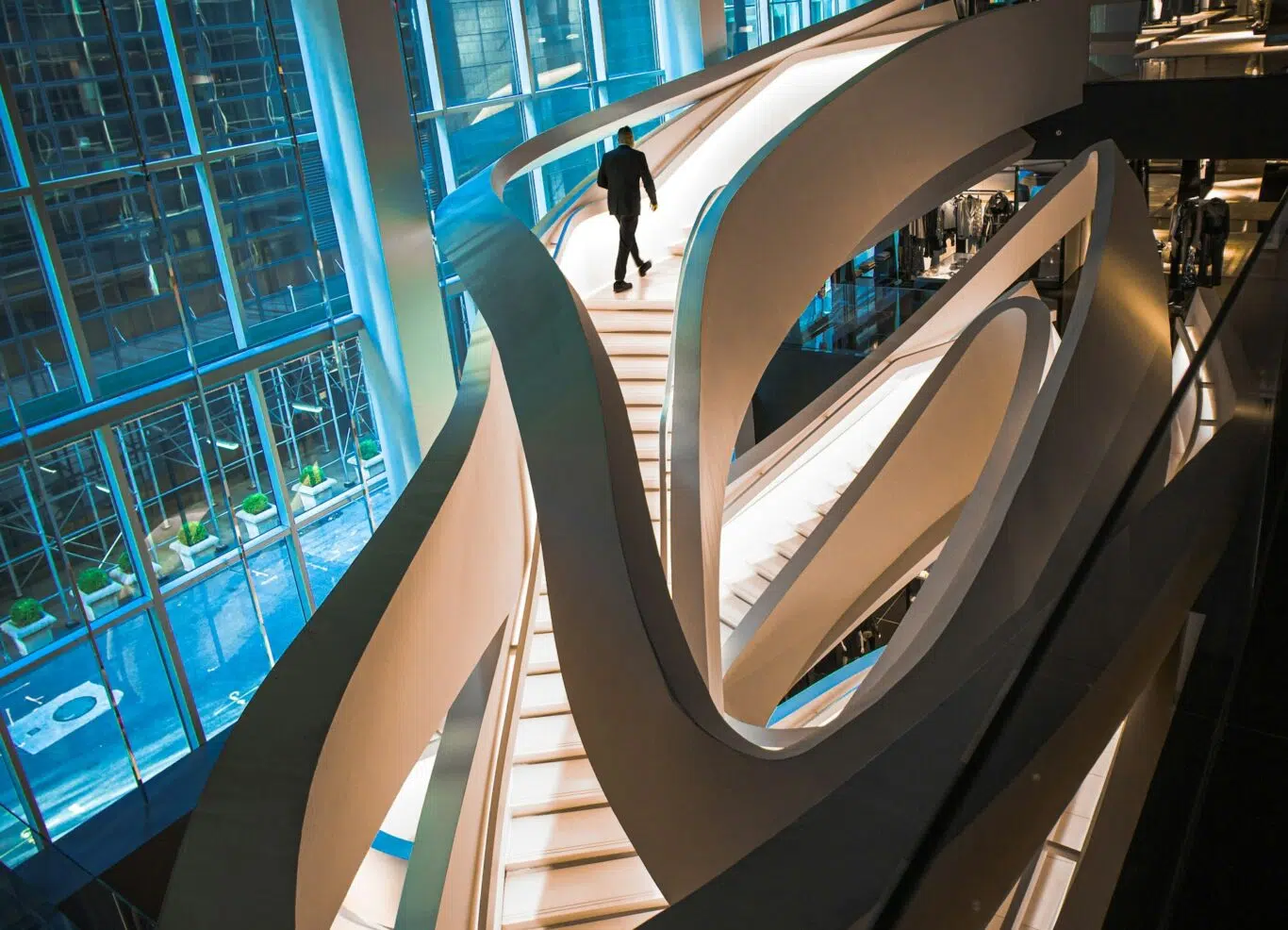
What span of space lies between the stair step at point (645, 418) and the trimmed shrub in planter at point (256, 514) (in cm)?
423

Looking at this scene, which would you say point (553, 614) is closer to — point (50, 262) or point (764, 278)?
point (764, 278)

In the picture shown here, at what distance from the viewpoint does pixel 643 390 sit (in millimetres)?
7895

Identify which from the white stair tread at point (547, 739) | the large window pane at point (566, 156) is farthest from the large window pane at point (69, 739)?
the large window pane at point (566, 156)

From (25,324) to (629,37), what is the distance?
28.6 ft

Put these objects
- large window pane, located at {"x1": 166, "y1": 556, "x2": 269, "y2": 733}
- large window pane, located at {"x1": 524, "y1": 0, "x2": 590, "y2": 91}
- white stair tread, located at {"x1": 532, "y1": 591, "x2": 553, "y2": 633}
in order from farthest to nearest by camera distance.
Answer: large window pane, located at {"x1": 524, "y1": 0, "x2": 590, "y2": 91}, large window pane, located at {"x1": 166, "y1": 556, "x2": 269, "y2": 733}, white stair tread, located at {"x1": 532, "y1": 591, "x2": 553, "y2": 633}

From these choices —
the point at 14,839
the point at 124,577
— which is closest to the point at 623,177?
the point at 124,577

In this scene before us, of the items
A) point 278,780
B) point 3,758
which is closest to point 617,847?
point 278,780

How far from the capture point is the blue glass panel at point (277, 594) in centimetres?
1037

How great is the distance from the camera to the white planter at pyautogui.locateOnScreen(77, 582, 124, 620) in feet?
28.5

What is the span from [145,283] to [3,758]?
387cm

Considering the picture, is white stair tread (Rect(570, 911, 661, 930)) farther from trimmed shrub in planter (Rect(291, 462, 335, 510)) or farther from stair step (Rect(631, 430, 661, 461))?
trimmed shrub in planter (Rect(291, 462, 335, 510))

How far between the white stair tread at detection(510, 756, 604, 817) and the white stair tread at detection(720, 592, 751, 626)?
345 cm

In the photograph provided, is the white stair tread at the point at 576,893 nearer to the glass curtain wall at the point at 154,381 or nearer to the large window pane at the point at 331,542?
the glass curtain wall at the point at 154,381

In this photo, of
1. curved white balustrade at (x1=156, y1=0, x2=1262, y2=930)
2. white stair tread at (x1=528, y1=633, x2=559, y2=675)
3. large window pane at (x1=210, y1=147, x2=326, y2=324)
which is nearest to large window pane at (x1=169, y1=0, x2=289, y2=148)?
large window pane at (x1=210, y1=147, x2=326, y2=324)
